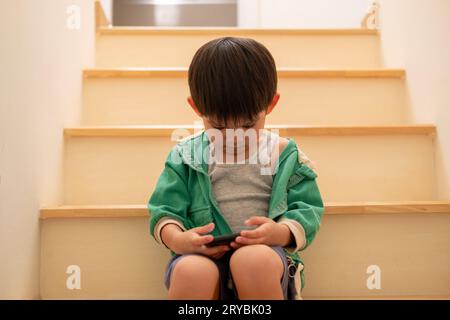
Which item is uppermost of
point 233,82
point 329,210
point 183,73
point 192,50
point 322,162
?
point 192,50

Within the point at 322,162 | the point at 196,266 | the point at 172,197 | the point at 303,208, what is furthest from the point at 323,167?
the point at 196,266

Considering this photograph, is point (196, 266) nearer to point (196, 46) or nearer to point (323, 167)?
point (323, 167)

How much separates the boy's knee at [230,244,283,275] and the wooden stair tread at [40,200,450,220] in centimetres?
34

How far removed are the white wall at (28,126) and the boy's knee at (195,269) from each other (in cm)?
36

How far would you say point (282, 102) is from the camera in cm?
166

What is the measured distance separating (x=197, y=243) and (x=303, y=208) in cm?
23

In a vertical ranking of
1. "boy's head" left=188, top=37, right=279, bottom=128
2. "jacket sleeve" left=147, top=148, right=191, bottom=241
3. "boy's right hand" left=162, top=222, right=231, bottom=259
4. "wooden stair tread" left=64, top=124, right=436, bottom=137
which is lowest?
"boy's right hand" left=162, top=222, right=231, bottom=259

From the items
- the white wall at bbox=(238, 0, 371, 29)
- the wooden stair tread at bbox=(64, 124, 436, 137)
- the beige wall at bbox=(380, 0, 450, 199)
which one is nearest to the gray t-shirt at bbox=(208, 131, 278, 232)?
the wooden stair tread at bbox=(64, 124, 436, 137)

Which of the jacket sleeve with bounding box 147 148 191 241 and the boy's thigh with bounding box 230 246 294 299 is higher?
the jacket sleeve with bounding box 147 148 191 241

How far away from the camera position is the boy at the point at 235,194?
0.85 metres

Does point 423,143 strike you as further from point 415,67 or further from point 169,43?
point 169,43

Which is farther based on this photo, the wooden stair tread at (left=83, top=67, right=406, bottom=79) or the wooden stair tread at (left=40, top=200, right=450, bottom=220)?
the wooden stair tread at (left=83, top=67, right=406, bottom=79)

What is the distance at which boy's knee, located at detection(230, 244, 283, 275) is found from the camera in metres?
0.83

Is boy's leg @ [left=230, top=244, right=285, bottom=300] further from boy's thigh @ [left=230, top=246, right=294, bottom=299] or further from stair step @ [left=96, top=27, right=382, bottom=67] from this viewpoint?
stair step @ [left=96, top=27, right=382, bottom=67]
